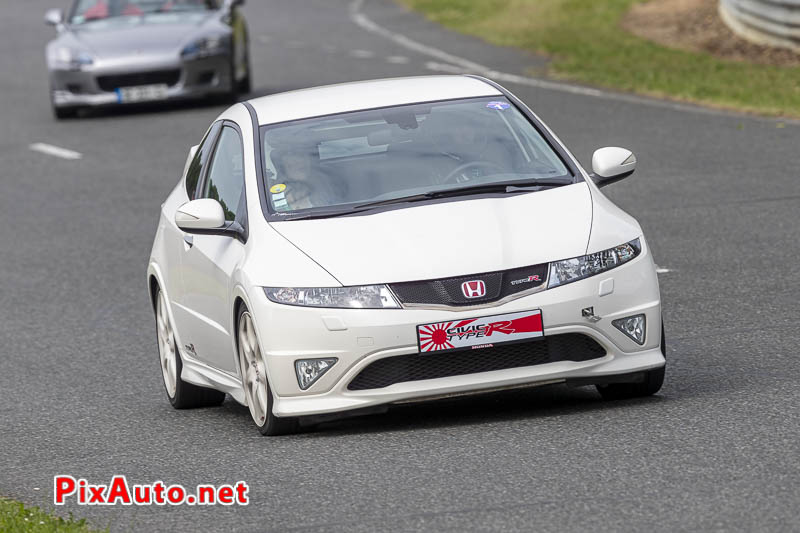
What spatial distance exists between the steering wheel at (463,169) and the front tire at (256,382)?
120cm

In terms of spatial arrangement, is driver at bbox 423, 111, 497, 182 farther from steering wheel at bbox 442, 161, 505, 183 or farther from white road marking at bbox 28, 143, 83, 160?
white road marking at bbox 28, 143, 83, 160

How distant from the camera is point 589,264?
306 inches

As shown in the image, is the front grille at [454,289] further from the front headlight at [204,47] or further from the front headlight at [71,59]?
the front headlight at [71,59]

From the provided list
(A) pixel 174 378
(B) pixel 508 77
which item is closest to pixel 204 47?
(B) pixel 508 77

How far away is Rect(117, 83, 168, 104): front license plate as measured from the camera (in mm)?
22969

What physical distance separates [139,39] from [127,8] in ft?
3.95

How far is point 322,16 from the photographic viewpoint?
37.0 m

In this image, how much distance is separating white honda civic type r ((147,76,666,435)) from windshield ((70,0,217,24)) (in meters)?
15.3

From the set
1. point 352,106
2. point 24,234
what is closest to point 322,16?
point 24,234

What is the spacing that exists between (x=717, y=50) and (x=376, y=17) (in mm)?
12206

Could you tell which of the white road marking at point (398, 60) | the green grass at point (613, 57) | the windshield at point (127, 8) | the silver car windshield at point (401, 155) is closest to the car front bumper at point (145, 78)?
the windshield at point (127, 8)

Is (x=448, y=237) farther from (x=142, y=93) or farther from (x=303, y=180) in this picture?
(x=142, y=93)

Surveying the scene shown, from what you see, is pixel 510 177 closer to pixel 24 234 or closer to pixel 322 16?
pixel 24 234

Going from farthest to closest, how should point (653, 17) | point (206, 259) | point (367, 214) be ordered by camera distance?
point (653, 17)
point (206, 259)
point (367, 214)
